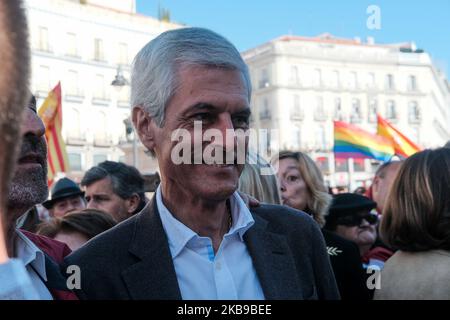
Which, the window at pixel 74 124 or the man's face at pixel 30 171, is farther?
the window at pixel 74 124

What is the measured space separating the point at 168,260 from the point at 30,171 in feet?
1.59

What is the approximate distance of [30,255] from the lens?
57.7 inches

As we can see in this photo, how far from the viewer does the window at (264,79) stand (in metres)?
53.2

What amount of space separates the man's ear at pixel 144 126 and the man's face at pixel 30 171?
40 cm

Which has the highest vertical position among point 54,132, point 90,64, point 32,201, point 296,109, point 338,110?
point 90,64

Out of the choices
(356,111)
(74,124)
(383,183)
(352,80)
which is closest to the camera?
(383,183)

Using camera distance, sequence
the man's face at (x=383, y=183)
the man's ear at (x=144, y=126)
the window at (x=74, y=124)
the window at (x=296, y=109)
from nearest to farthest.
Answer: the man's ear at (x=144, y=126), the man's face at (x=383, y=183), the window at (x=74, y=124), the window at (x=296, y=109)

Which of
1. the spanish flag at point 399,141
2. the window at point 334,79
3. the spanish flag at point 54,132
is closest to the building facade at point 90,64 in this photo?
the spanish flag at point 54,132

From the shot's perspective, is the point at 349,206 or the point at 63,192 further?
the point at 63,192

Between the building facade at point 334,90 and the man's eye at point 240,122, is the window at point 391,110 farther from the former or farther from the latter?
the man's eye at point 240,122

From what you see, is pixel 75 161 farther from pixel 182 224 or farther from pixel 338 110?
pixel 182 224

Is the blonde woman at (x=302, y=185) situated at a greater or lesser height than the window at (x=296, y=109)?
lesser

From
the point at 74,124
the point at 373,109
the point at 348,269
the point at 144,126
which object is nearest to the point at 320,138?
the point at 373,109
